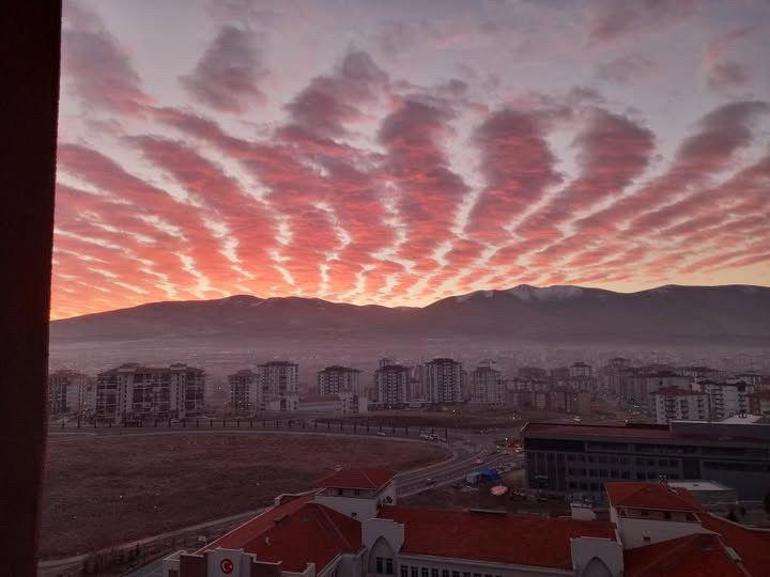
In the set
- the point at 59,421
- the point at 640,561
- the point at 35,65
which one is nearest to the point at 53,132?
the point at 35,65

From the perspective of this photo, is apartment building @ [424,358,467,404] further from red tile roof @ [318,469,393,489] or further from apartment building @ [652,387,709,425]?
red tile roof @ [318,469,393,489]

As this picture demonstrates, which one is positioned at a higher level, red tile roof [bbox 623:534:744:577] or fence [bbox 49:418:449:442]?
red tile roof [bbox 623:534:744:577]

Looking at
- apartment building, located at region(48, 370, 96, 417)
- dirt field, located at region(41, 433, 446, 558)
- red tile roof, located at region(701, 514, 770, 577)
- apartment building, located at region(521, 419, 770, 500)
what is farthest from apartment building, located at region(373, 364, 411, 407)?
red tile roof, located at region(701, 514, 770, 577)

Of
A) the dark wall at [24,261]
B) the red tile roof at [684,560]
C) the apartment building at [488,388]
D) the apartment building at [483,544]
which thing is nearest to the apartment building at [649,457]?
the apartment building at [483,544]

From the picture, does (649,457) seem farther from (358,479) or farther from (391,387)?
(391,387)

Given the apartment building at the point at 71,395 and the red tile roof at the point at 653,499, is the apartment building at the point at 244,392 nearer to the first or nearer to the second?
the apartment building at the point at 71,395

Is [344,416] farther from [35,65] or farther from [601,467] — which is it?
[35,65]
